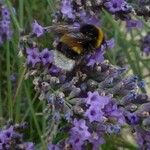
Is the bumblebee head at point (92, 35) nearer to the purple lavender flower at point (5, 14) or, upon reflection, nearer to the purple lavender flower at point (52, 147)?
the purple lavender flower at point (52, 147)

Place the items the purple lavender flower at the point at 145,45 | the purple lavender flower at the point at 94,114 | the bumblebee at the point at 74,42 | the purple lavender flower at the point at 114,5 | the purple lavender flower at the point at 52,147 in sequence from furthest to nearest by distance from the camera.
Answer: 1. the purple lavender flower at the point at 145,45
2. the purple lavender flower at the point at 114,5
3. the purple lavender flower at the point at 52,147
4. the bumblebee at the point at 74,42
5. the purple lavender flower at the point at 94,114

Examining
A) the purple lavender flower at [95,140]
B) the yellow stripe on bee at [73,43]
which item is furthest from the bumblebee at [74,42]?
the purple lavender flower at [95,140]

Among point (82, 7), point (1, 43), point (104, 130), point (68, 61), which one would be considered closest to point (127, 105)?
point (104, 130)

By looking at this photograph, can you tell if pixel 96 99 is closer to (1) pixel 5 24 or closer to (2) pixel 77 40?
(2) pixel 77 40

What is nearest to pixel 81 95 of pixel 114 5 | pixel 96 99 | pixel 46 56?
pixel 96 99

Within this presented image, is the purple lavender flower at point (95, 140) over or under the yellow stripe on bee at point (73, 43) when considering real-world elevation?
under

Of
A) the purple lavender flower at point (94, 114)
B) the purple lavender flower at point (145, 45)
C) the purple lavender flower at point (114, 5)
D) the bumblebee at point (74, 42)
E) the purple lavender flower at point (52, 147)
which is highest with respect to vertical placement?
the purple lavender flower at point (114, 5)
